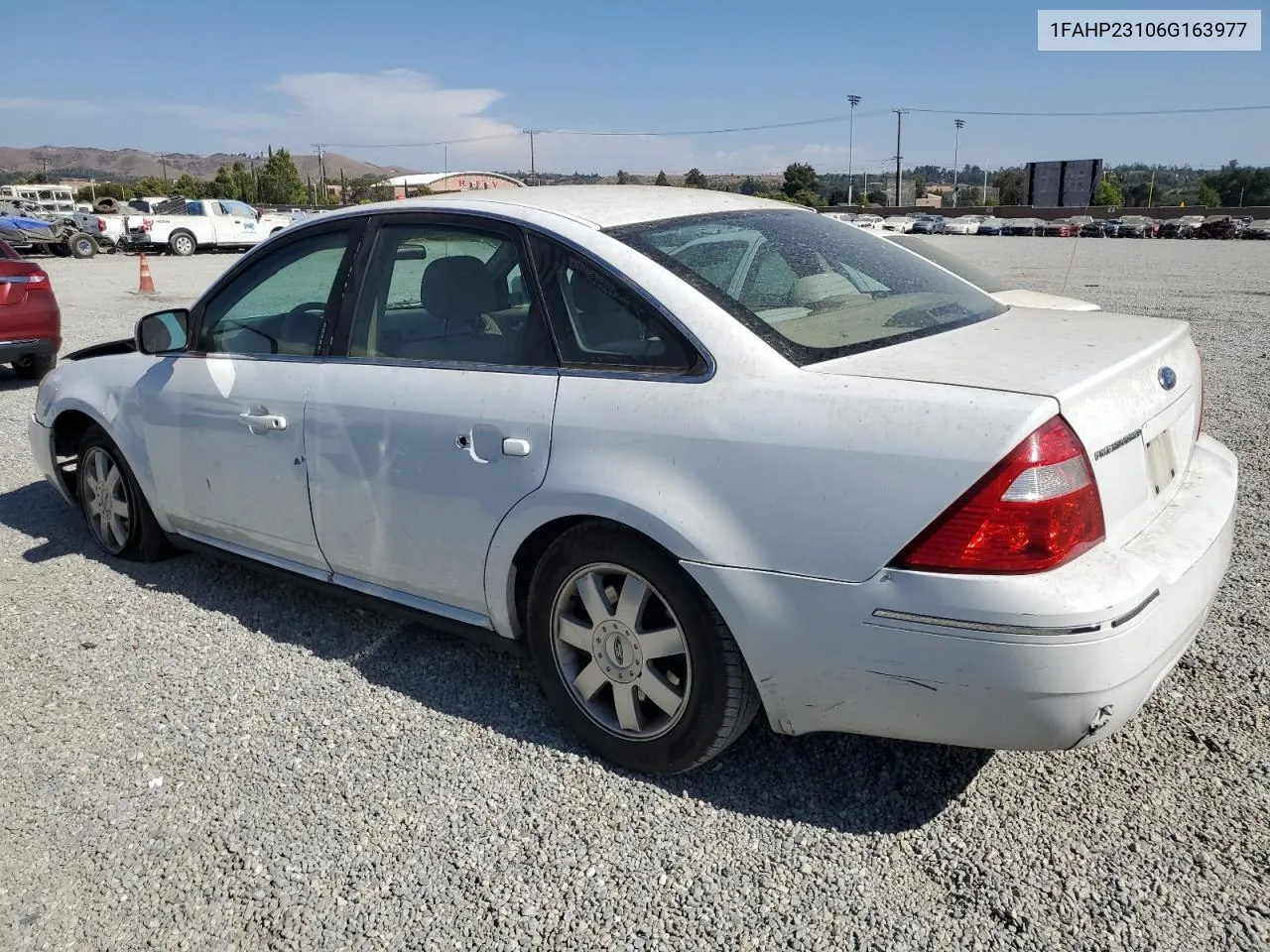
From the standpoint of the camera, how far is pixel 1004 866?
7.91 feet

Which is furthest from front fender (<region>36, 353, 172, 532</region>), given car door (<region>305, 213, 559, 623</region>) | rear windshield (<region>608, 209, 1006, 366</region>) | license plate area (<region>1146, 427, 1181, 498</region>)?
license plate area (<region>1146, 427, 1181, 498</region>)

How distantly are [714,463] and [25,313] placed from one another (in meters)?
8.56

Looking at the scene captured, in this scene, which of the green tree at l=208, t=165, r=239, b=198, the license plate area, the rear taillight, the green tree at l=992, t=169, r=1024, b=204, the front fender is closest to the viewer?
the rear taillight

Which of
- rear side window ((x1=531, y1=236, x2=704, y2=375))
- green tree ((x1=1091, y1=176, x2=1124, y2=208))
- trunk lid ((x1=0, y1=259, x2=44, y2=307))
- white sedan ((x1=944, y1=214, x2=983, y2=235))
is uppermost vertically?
green tree ((x1=1091, y1=176, x2=1124, y2=208))

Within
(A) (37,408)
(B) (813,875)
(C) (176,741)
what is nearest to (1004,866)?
(B) (813,875)

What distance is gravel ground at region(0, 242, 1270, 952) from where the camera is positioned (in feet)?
7.48

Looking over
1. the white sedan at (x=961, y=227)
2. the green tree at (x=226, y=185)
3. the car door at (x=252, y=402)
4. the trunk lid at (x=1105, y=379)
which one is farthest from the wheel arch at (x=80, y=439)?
the green tree at (x=226, y=185)

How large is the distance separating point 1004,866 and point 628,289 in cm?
176

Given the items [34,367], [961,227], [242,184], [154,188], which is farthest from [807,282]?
[154,188]

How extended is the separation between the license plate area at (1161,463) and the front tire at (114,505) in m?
3.88

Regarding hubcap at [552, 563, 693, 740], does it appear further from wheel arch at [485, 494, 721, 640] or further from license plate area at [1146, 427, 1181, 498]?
license plate area at [1146, 427, 1181, 498]

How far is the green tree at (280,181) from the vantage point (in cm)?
8419

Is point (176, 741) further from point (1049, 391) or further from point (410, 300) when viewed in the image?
point (1049, 391)

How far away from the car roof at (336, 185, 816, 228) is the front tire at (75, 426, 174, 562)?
1774mm
